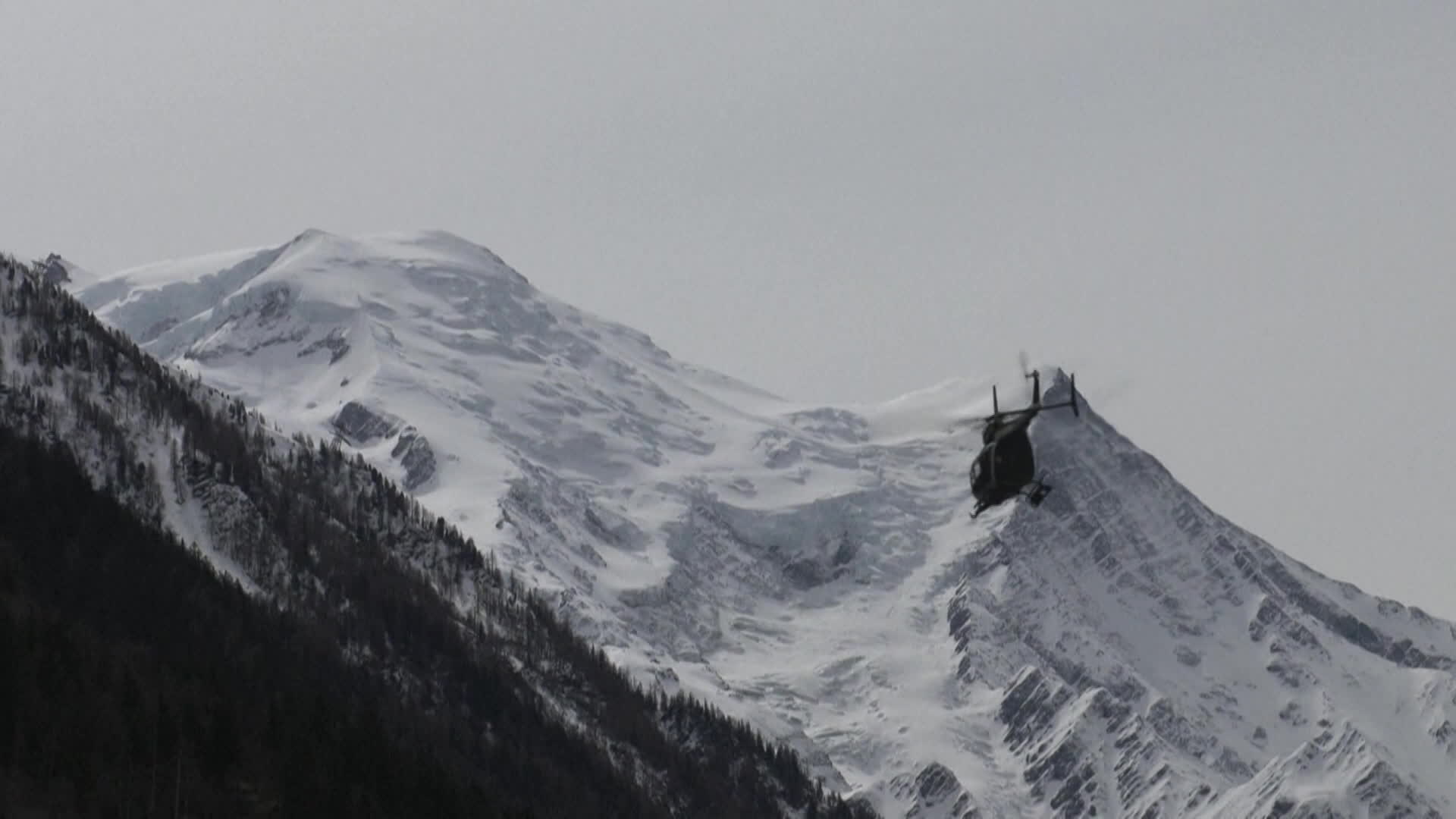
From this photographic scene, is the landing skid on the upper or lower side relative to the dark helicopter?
lower

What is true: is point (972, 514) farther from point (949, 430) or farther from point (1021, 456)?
point (949, 430)

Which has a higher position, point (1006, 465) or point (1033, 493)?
point (1006, 465)

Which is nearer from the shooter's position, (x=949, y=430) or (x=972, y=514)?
(x=972, y=514)

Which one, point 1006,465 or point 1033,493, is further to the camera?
point 1006,465

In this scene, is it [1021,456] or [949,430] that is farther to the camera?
[949,430]

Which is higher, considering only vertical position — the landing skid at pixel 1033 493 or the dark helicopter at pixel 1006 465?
the dark helicopter at pixel 1006 465

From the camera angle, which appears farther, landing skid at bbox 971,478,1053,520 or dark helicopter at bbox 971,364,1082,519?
dark helicopter at bbox 971,364,1082,519

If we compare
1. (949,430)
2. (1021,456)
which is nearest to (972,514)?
(1021,456)

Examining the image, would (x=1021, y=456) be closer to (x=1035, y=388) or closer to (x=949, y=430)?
A: (x=1035, y=388)

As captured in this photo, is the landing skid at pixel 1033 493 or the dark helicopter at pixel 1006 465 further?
the dark helicopter at pixel 1006 465

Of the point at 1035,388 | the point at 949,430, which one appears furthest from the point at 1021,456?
the point at 949,430
